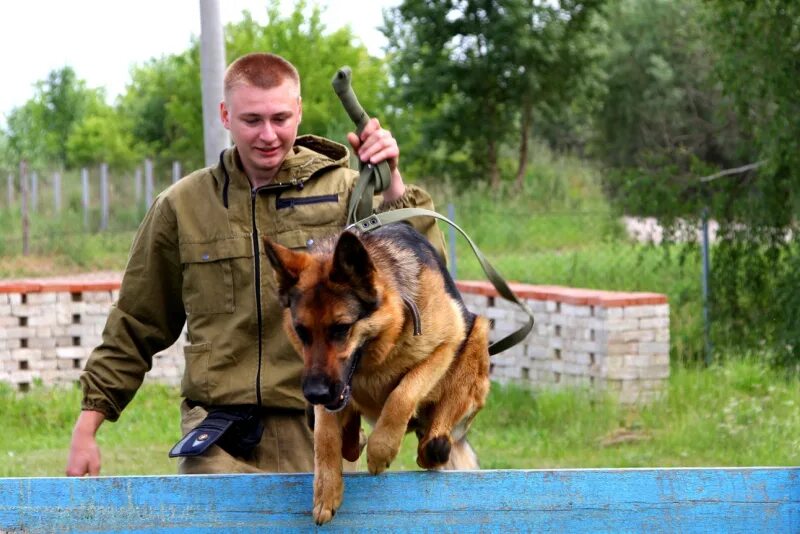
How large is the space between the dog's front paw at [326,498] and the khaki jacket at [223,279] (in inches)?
36.5

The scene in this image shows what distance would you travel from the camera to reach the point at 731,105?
1070 cm

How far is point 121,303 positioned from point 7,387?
6978mm

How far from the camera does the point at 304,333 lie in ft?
10.7

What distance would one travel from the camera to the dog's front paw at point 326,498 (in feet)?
10.9

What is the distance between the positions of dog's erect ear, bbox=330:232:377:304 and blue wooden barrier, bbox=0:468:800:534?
0.53 m

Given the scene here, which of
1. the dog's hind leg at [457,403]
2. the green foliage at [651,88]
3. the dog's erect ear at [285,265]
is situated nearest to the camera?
the dog's erect ear at [285,265]

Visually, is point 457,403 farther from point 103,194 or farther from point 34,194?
point 34,194

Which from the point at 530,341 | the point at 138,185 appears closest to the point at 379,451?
the point at 530,341

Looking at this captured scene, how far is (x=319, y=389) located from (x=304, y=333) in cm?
22

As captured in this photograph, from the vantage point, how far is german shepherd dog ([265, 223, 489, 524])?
3.25m

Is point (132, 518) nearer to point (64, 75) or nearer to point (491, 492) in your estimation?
point (491, 492)

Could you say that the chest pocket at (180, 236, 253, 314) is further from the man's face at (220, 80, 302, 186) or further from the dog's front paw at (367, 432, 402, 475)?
the dog's front paw at (367, 432, 402, 475)

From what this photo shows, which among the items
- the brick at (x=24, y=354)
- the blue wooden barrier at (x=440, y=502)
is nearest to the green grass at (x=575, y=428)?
the brick at (x=24, y=354)

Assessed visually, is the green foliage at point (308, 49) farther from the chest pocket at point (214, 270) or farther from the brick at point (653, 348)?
the chest pocket at point (214, 270)
